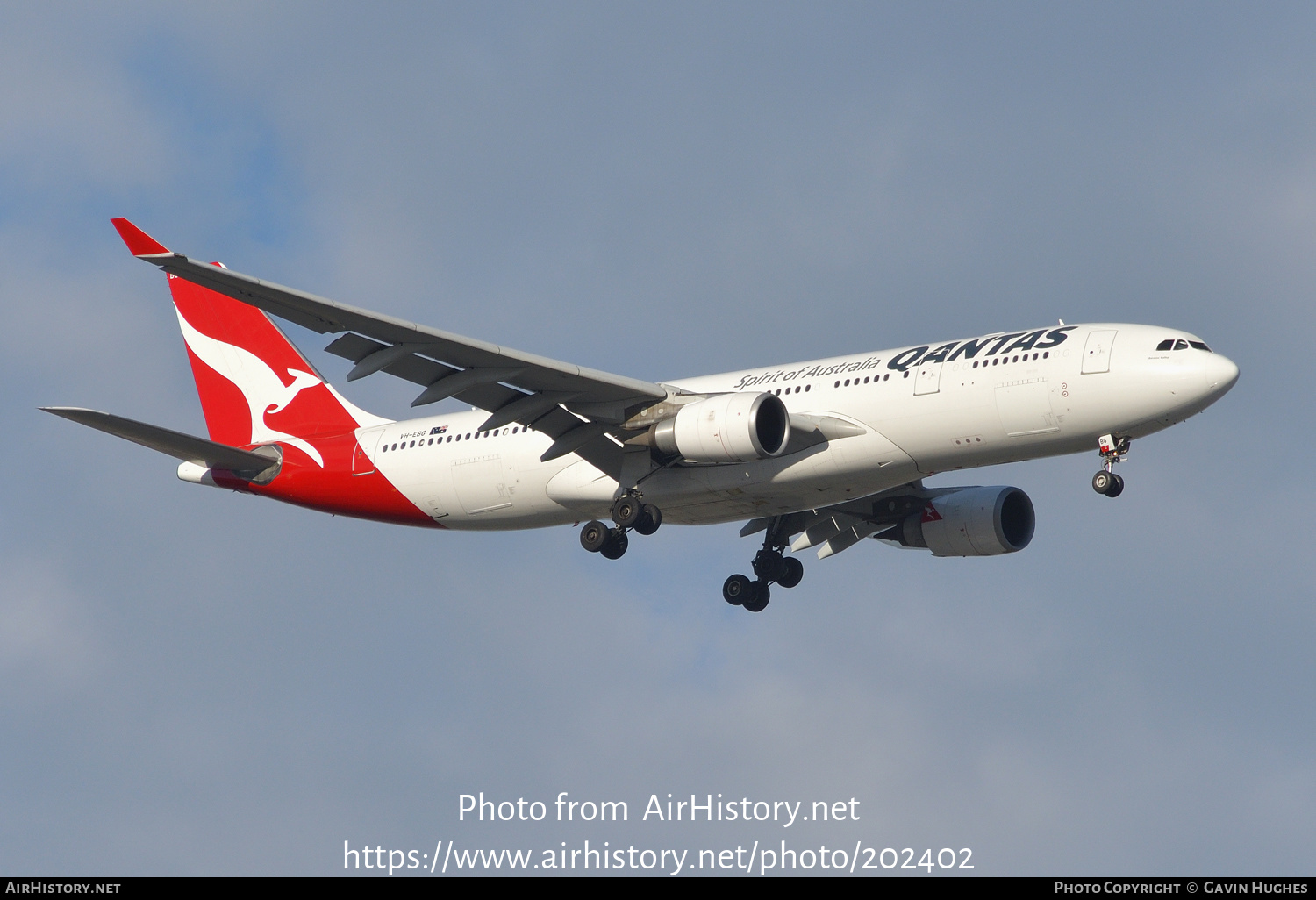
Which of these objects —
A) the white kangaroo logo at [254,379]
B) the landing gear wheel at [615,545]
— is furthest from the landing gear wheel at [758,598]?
the white kangaroo logo at [254,379]

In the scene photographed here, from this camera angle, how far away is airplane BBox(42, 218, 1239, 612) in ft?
110

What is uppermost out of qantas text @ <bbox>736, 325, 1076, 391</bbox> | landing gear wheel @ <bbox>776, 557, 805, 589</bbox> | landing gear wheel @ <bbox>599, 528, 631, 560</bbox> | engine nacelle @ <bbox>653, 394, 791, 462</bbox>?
qantas text @ <bbox>736, 325, 1076, 391</bbox>

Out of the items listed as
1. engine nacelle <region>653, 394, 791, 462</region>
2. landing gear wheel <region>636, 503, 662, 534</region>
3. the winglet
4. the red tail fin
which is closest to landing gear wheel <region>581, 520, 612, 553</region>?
landing gear wheel <region>636, 503, 662, 534</region>

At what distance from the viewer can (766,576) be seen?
43031mm

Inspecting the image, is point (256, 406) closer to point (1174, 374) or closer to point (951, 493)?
point (951, 493)

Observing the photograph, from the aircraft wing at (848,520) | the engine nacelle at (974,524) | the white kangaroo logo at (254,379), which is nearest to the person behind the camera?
the engine nacelle at (974,524)

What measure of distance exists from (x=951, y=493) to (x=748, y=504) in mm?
7467

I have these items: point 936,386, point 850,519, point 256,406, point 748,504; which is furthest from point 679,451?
point 256,406

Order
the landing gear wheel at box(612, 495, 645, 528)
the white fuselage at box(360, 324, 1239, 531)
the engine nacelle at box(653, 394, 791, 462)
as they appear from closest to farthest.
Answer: the white fuselage at box(360, 324, 1239, 531) < the engine nacelle at box(653, 394, 791, 462) < the landing gear wheel at box(612, 495, 645, 528)

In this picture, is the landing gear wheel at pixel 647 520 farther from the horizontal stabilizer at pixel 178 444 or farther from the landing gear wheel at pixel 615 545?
the horizontal stabilizer at pixel 178 444

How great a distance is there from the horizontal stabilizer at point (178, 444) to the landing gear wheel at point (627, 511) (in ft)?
35.0

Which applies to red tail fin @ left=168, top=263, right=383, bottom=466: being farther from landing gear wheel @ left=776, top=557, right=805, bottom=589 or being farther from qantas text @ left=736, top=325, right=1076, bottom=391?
qantas text @ left=736, top=325, right=1076, bottom=391

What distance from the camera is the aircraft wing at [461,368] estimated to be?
31.3 metres

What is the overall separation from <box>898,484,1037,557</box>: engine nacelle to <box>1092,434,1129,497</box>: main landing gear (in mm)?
7865
